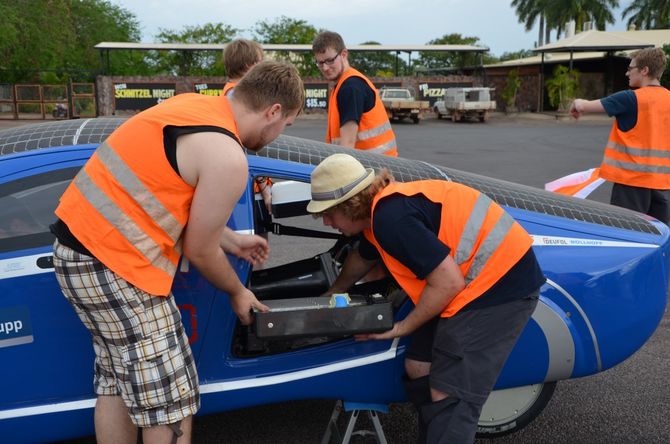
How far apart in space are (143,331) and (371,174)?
0.94 meters

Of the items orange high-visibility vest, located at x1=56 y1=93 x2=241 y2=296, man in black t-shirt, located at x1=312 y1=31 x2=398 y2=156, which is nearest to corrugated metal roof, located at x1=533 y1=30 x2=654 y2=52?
man in black t-shirt, located at x1=312 y1=31 x2=398 y2=156

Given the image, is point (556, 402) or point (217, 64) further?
point (217, 64)

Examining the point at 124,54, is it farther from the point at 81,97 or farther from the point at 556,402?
the point at 556,402

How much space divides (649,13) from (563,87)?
4271cm

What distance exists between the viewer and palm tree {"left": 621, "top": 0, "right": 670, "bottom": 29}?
195 ft

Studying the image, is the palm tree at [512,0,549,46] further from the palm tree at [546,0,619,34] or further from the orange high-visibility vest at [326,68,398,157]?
the orange high-visibility vest at [326,68,398,157]

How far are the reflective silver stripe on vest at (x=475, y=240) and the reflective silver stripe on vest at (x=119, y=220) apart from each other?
1016 millimetres

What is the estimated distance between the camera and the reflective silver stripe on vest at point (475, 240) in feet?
7.27

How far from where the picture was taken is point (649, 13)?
218 feet

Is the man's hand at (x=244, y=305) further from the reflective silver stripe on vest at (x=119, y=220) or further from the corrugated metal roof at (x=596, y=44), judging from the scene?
the corrugated metal roof at (x=596, y=44)

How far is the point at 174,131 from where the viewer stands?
189cm

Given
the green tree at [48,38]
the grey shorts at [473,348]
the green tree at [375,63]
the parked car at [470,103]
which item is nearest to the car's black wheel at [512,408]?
the grey shorts at [473,348]

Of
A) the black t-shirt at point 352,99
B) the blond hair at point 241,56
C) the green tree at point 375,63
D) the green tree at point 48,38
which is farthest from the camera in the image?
the green tree at point 375,63

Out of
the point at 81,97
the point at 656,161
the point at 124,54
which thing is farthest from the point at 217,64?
the point at 656,161
